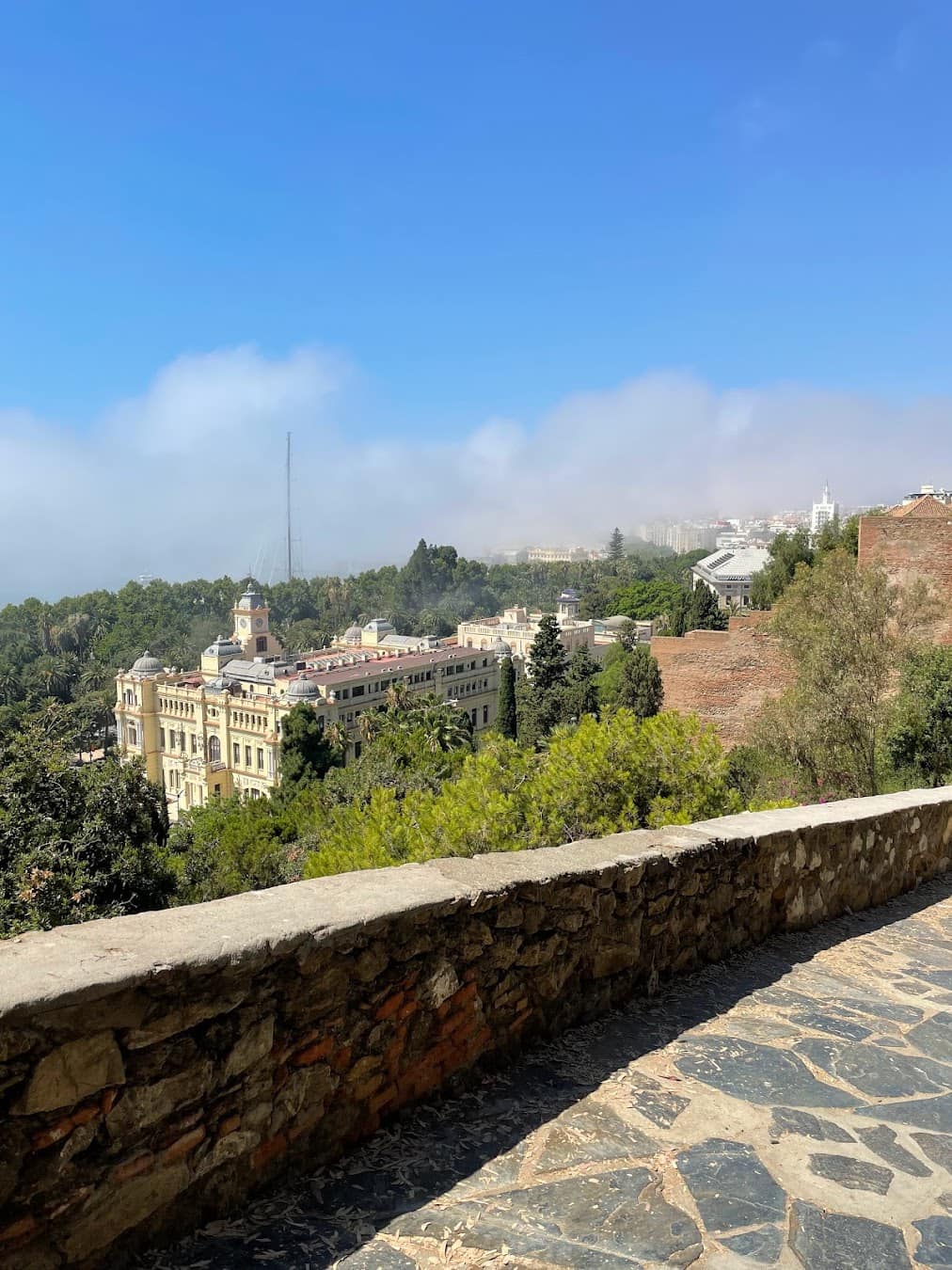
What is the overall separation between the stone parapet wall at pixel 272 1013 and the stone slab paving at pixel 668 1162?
0.12m

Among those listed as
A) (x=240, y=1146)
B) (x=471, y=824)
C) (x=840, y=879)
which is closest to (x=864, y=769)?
(x=471, y=824)

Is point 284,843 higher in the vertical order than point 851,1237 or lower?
lower

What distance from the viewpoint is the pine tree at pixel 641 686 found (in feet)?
88.8

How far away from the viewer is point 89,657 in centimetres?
9119

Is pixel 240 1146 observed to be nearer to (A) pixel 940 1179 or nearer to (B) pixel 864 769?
(A) pixel 940 1179

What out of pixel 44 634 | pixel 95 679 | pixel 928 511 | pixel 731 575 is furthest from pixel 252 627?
pixel 928 511

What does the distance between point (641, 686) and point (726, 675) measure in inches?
481

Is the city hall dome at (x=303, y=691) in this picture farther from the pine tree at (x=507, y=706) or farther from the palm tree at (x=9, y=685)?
the palm tree at (x=9, y=685)

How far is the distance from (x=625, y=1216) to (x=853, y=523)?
3213 centimetres

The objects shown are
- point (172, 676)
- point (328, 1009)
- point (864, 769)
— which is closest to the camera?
point (328, 1009)

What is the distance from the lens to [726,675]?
21500 mm

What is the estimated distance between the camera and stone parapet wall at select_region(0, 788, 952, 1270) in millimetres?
1876

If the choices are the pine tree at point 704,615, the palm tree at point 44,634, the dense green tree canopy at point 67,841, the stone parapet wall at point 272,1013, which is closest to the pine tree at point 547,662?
the pine tree at point 704,615

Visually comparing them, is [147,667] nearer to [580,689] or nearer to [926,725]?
[580,689]
